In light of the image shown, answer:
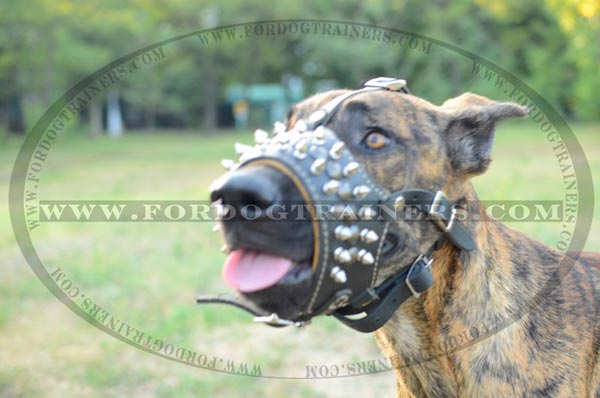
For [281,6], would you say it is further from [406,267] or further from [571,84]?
[406,267]

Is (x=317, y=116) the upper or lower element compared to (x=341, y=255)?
upper

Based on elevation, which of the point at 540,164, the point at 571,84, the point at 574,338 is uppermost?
the point at 571,84

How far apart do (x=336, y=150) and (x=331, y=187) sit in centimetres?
13

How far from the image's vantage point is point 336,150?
2.19 meters

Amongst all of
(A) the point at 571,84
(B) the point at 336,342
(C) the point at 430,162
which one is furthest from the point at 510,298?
(A) the point at 571,84

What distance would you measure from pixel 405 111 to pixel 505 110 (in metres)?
0.36

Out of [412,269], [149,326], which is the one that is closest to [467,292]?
[412,269]

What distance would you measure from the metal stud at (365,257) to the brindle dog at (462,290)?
112mm

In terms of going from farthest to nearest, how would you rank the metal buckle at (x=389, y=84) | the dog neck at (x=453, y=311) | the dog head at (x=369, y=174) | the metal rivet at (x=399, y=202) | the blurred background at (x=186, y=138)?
the blurred background at (x=186, y=138), the metal buckle at (x=389, y=84), the dog neck at (x=453, y=311), the metal rivet at (x=399, y=202), the dog head at (x=369, y=174)

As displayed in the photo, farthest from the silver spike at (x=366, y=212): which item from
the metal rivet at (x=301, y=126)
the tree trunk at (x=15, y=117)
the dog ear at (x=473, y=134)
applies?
the tree trunk at (x=15, y=117)

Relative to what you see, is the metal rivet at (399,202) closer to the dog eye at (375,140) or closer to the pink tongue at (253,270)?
the dog eye at (375,140)

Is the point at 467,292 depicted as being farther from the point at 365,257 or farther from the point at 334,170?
the point at 334,170

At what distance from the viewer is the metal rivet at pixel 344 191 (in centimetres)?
216

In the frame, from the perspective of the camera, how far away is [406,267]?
2385mm
